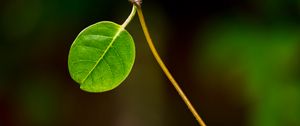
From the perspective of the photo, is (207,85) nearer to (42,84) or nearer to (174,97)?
(174,97)

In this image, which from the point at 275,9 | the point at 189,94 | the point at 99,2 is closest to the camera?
the point at 275,9

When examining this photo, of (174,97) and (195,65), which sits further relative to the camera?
(174,97)

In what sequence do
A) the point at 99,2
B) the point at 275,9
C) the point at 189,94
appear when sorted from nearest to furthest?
the point at 275,9 < the point at 99,2 < the point at 189,94

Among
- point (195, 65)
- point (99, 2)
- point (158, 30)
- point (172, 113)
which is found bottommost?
point (172, 113)

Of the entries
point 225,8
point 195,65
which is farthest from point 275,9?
point 195,65

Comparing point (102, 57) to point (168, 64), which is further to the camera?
point (168, 64)

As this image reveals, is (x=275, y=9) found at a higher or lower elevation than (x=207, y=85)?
higher
